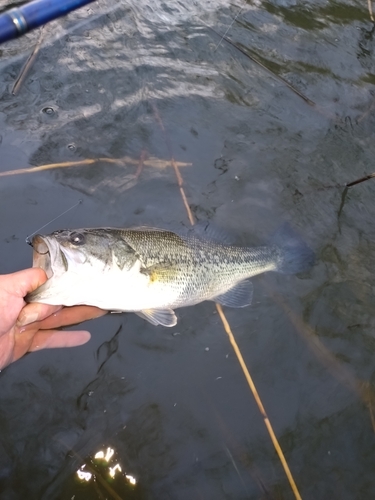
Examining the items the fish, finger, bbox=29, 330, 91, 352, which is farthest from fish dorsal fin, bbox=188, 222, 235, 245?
finger, bbox=29, 330, 91, 352

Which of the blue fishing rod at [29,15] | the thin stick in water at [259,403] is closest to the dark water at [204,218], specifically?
the thin stick in water at [259,403]

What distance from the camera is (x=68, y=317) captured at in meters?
3.88

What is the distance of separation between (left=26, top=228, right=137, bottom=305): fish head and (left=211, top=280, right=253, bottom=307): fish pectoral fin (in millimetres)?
937

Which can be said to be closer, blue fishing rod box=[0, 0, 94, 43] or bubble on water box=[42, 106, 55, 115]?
blue fishing rod box=[0, 0, 94, 43]

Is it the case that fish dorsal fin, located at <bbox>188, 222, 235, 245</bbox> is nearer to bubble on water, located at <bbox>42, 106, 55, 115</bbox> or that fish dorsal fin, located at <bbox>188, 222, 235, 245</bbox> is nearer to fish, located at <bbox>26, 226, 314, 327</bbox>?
fish, located at <bbox>26, 226, 314, 327</bbox>

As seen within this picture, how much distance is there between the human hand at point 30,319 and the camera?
10.4 ft

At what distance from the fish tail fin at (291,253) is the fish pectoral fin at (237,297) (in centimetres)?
39

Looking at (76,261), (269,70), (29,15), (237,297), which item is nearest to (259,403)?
(237,297)

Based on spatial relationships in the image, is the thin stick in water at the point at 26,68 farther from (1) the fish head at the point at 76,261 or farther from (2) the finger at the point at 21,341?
(2) the finger at the point at 21,341

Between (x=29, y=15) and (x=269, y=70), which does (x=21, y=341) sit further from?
(x=269, y=70)

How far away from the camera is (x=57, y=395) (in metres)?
3.65

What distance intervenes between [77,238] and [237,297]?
5.03 feet

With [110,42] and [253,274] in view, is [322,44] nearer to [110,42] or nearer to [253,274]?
[110,42]

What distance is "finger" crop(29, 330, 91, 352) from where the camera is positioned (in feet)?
12.4
